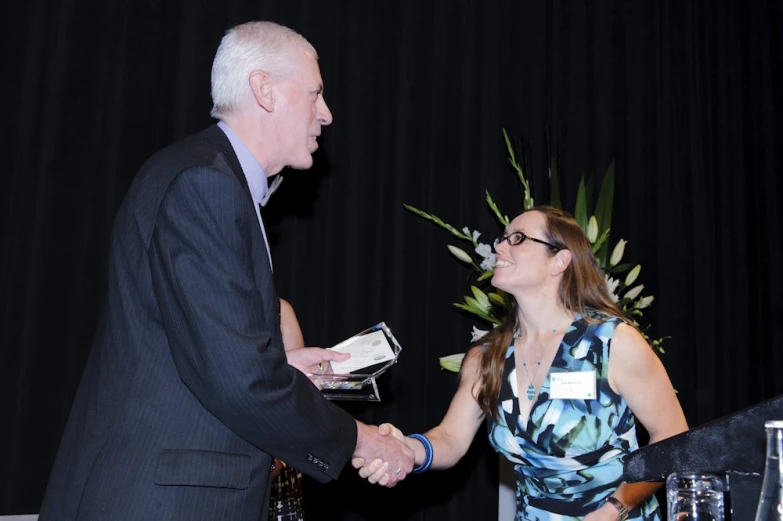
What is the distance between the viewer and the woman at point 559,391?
2477 mm

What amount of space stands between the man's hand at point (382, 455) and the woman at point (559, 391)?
16mm

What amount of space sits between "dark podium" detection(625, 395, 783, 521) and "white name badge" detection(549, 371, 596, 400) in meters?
1.50

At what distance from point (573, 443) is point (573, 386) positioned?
0.19m

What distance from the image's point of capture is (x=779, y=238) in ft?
17.7

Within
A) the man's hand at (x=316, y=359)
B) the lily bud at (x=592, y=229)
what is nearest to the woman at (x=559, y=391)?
the man's hand at (x=316, y=359)

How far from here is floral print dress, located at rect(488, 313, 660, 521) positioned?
2.47 m

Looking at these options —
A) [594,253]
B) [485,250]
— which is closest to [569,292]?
[485,250]

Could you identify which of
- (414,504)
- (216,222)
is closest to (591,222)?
(414,504)

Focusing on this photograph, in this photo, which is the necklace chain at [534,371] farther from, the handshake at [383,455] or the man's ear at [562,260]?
the handshake at [383,455]

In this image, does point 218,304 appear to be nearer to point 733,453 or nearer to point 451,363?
point 733,453

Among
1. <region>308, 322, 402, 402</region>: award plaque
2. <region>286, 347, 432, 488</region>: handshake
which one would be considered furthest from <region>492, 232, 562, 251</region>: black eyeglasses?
<region>286, 347, 432, 488</region>: handshake

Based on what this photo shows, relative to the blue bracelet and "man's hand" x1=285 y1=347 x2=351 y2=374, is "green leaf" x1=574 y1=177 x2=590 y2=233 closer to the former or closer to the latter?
the blue bracelet

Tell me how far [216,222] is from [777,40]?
5.42 m

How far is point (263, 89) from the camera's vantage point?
208 cm
